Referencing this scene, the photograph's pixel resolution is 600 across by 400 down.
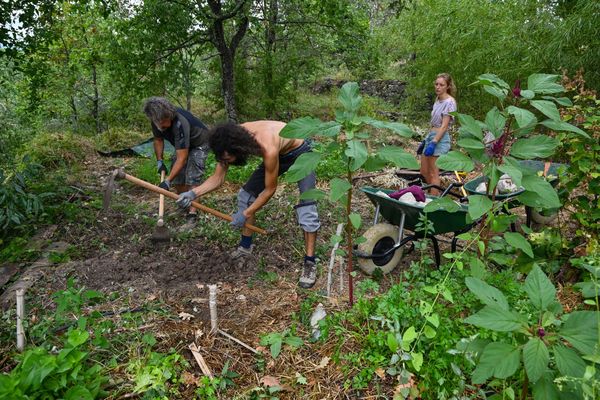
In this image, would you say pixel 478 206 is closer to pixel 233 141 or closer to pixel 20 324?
pixel 233 141

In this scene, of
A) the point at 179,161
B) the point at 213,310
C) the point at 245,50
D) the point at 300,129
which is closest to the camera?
the point at 300,129

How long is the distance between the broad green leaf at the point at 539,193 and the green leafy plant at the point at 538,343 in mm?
441

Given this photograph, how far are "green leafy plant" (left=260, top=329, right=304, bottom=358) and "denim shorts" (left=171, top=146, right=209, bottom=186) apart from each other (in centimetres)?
262

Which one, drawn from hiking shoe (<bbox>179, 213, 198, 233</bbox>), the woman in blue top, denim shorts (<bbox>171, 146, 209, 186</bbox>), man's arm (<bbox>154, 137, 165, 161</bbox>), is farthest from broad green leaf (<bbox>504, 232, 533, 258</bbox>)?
man's arm (<bbox>154, 137, 165, 161</bbox>)

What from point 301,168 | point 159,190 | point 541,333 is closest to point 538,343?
point 541,333

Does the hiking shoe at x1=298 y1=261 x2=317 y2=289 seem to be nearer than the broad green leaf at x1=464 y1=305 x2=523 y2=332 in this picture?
No

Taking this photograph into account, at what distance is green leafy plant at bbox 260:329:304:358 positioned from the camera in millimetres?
2124

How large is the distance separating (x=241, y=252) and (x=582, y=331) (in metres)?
2.77

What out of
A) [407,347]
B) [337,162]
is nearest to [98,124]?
[337,162]

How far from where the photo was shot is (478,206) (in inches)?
72.5

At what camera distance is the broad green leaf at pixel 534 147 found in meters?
1.79

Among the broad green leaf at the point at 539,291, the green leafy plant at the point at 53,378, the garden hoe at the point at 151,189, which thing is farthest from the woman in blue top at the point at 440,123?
the green leafy plant at the point at 53,378

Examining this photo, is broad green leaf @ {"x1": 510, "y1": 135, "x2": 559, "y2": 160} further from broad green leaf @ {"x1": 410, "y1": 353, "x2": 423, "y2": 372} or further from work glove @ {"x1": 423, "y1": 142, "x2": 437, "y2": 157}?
work glove @ {"x1": 423, "y1": 142, "x2": 437, "y2": 157}

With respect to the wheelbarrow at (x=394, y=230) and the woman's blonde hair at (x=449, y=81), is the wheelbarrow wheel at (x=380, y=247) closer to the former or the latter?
the wheelbarrow at (x=394, y=230)
